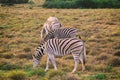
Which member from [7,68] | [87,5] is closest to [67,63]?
[7,68]

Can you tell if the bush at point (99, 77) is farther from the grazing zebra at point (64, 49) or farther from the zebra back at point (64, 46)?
the zebra back at point (64, 46)

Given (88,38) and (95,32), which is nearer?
(88,38)

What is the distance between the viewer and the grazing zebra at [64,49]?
12.7m

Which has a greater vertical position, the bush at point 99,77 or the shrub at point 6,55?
the bush at point 99,77

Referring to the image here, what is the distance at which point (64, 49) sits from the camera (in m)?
13.0

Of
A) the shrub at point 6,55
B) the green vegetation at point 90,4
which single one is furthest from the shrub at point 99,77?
the green vegetation at point 90,4

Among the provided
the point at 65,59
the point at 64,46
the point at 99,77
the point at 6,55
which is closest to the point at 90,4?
the point at 6,55

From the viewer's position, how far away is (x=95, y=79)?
1160cm

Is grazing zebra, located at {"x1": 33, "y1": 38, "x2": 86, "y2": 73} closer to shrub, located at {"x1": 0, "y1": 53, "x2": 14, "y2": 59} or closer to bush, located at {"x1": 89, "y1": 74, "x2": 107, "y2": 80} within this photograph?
bush, located at {"x1": 89, "y1": 74, "x2": 107, "y2": 80}

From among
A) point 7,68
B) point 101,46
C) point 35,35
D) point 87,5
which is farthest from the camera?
point 87,5

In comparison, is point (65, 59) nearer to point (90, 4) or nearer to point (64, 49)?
point (64, 49)

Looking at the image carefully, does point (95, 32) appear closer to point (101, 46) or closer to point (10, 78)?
point (101, 46)

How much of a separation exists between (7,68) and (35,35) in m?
10.2

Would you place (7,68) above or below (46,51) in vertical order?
below
